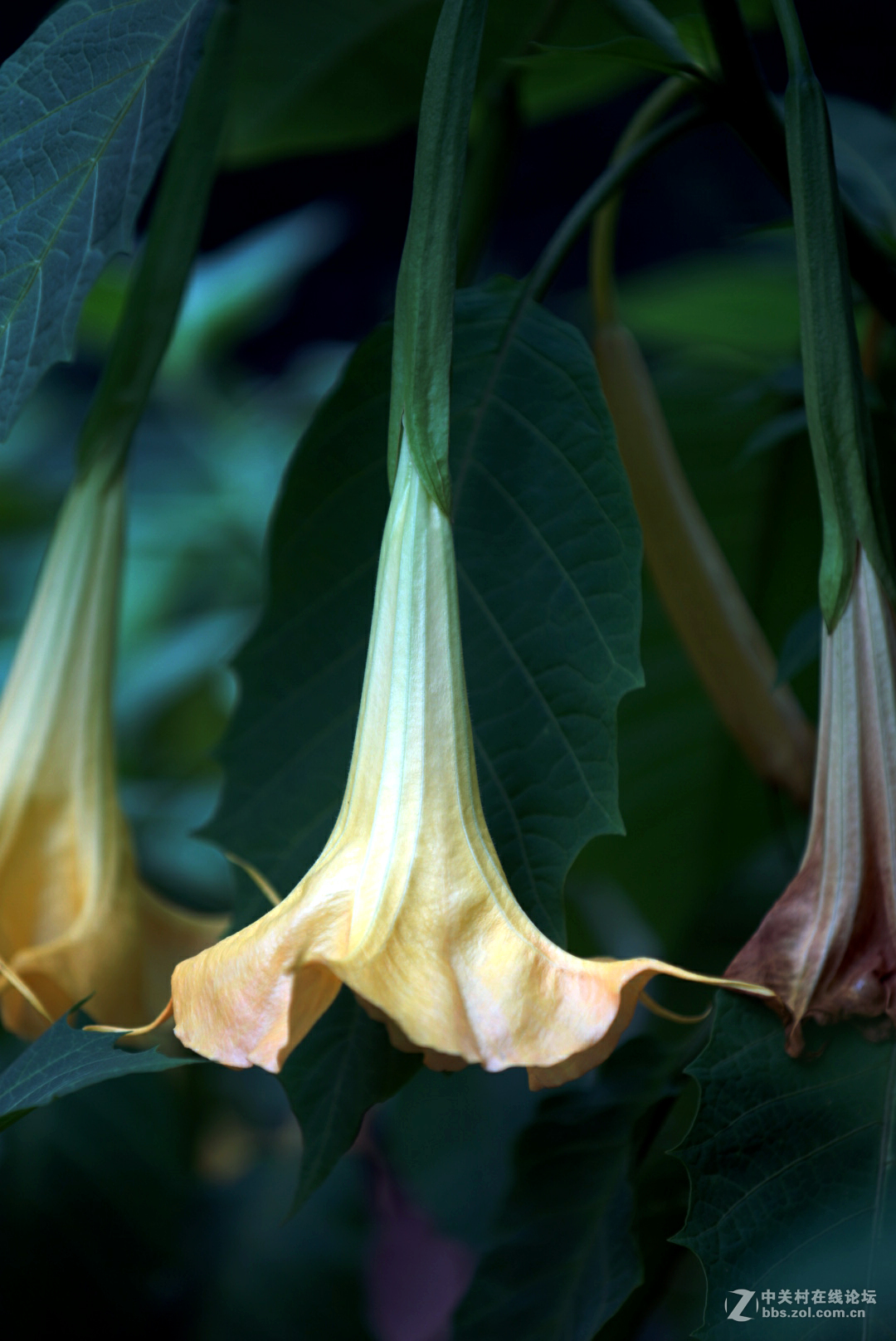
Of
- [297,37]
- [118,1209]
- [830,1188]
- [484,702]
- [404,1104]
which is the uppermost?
[297,37]

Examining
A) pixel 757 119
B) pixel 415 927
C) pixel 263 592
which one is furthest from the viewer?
pixel 263 592

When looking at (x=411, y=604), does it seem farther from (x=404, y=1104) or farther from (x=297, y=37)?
(x=404, y=1104)

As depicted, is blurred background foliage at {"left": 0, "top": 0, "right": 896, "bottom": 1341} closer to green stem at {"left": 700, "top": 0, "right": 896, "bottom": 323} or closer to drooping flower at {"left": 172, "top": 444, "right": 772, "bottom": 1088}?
green stem at {"left": 700, "top": 0, "right": 896, "bottom": 323}

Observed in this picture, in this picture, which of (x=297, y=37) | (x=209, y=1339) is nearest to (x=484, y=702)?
(x=297, y=37)

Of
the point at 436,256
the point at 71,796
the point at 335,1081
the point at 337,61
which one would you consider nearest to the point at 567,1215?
the point at 335,1081

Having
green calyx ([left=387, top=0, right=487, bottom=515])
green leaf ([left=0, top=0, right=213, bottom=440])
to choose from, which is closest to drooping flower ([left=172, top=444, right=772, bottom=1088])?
green calyx ([left=387, top=0, right=487, bottom=515])

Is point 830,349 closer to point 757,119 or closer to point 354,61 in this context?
point 757,119

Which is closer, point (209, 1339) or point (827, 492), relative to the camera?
point (827, 492)

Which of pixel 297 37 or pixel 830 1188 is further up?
pixel 297 37
